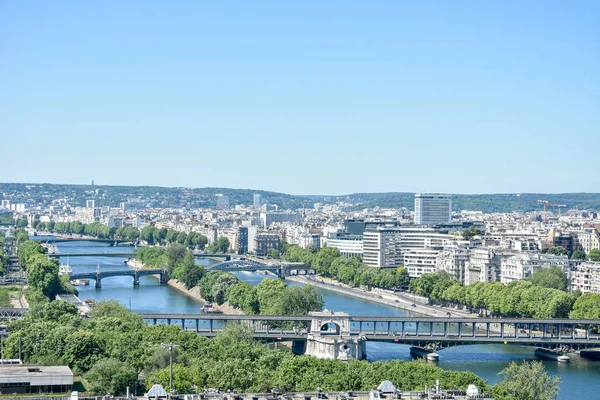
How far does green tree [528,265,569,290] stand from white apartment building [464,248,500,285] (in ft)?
17.7

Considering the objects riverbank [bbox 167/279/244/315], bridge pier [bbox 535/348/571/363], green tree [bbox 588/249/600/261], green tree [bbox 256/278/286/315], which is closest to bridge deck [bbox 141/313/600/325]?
bridge pier [bbox 535/348/571/363]

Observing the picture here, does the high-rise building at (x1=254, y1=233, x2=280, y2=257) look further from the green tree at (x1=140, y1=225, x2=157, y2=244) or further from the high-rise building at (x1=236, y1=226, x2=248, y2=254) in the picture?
the green tree at (x1=140, y1=225, x2=157, y2=244)

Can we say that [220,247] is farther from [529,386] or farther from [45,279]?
[529,386]

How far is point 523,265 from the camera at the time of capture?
263ft

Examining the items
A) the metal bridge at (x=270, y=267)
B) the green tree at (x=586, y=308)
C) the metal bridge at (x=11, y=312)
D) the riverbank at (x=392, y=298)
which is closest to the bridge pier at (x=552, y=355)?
the green tree at (x=586, y=308)

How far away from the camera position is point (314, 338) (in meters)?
52.2

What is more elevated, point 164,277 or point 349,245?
point 349,245

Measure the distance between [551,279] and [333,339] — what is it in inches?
1108

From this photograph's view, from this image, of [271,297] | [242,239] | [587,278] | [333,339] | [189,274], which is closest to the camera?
[333,339]

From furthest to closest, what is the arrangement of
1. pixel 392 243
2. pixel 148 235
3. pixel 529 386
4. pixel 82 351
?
pixel 148 235
pixel 392 243
pixel 82 351
pixel 529 386

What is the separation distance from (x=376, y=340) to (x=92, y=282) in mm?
46630

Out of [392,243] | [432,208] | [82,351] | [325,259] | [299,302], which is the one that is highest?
[432,208]

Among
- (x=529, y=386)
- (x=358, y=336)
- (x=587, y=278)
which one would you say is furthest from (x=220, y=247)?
(x=529, y=386)

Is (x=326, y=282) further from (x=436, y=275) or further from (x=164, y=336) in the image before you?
(x=164, y=336)
